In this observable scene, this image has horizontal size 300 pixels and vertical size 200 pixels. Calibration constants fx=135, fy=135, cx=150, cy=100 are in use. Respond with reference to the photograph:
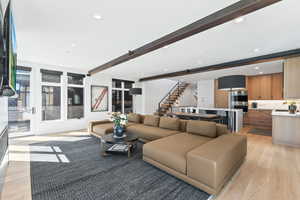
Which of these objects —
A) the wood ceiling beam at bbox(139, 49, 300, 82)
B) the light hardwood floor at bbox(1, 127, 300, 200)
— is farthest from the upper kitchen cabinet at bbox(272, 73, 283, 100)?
the light hardwood floor at bbox(1, 127, 300, 200)

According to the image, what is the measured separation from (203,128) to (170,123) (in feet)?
3.38

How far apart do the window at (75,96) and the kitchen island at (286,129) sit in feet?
24.8

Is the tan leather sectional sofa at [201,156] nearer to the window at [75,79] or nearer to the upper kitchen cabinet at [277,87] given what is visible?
the window at [75,79]

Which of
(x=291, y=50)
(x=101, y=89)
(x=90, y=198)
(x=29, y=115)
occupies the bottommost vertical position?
(x=90, y=198)

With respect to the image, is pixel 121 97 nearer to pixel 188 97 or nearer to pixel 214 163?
pixel 188 97

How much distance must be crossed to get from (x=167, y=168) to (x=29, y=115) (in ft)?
18.5

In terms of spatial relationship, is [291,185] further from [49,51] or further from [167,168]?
[49,51]

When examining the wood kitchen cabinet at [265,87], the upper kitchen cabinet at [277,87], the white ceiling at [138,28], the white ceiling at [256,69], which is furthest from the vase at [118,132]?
the upper kitchen cabinet at [277,87]

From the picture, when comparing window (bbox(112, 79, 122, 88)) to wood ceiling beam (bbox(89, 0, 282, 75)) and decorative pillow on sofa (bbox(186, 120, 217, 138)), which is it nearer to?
wood ceiling beam (bbox(89, 0, 282, 75))

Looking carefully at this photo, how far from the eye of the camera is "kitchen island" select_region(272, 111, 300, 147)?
13.0 feet

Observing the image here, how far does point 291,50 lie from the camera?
3658 mm

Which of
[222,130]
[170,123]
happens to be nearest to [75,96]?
[170,123]

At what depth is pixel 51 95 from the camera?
5660 millimetres

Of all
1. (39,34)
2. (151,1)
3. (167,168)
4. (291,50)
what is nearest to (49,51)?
(39,34)
